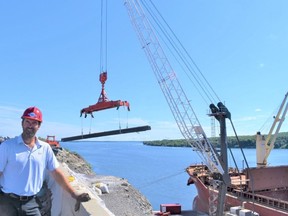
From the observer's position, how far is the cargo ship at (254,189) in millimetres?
21562

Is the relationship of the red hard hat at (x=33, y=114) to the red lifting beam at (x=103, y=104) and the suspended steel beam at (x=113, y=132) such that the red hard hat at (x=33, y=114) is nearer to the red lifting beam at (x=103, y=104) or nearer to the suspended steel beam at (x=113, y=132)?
the suspended steel beam at (x=113, y=132)

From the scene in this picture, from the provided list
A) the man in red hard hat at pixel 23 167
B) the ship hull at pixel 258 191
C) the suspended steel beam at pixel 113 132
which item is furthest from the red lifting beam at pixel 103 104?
the man in red hard hat at pixel 23 167

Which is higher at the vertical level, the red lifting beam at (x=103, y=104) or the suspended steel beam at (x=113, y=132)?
the red lifting beam at (x=103, y=104)

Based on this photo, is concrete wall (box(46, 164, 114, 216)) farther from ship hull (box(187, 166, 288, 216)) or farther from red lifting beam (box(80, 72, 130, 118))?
ship hull (box(187, 166, 288, 216))

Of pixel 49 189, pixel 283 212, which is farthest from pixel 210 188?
pixel 49 189

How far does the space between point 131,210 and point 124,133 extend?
5.26 metres

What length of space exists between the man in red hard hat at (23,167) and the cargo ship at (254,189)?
18.1 m

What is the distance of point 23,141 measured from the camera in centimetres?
405

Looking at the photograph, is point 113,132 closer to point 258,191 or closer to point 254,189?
point 254,189

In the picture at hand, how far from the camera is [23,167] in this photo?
13.2 feet

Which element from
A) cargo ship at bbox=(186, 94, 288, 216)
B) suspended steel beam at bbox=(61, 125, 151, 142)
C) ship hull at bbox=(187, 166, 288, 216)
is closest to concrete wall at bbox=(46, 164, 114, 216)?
suspended steel beam at bbox=(61, 125, 151, 142)

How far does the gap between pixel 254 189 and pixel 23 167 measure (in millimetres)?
24068

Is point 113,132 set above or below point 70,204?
above

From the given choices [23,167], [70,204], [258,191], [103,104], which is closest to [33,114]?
[23,167]
